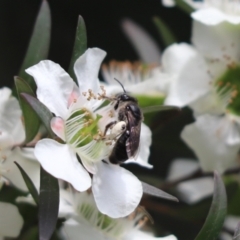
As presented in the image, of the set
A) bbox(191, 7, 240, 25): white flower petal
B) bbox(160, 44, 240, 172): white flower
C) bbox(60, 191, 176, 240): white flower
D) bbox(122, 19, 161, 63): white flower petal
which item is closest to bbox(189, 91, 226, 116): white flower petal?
bbox(160, 44, 240, 172): white flower

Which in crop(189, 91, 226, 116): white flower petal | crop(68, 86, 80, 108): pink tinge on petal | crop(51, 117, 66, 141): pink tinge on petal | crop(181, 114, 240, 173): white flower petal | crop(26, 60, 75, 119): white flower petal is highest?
crop(26, 60, 75, 119): white flower petal

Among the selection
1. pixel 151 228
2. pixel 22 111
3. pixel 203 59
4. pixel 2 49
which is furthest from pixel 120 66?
pixel 2 49

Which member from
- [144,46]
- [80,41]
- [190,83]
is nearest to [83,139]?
[80,41]

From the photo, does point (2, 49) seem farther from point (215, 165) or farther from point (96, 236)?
point (96, 236)

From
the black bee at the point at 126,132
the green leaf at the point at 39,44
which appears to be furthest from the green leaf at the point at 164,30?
the black bee at the point at 126,132

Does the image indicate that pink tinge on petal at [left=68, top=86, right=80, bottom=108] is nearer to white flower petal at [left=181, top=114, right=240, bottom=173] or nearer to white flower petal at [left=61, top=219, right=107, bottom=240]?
white flower petal at [left=61, top=219, right=107, bottom=240]

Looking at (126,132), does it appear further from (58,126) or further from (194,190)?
(194,190)
